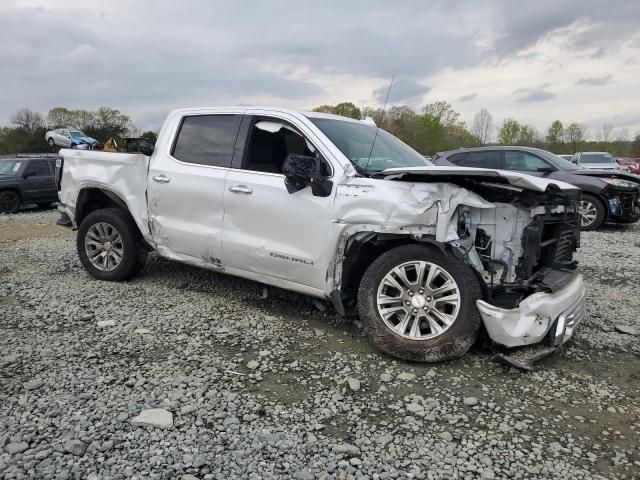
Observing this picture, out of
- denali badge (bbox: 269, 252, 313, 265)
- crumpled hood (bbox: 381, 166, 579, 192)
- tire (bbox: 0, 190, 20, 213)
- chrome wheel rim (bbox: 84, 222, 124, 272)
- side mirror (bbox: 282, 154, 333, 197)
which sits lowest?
tire (bbox: 0, 190, 20, 213)

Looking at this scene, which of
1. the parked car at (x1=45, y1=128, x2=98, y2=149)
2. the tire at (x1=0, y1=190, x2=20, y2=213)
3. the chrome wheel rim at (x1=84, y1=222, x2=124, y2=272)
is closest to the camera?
the chrome wheel rim at (x1=84, y1=222, x2=124, y2=272)

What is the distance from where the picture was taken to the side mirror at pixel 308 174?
3850mm

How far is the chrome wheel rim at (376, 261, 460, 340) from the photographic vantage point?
3459mm

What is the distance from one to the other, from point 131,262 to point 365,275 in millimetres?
2891

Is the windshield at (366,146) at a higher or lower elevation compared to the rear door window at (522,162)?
lower

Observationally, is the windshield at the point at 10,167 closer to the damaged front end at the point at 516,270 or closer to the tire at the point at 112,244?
the tire at the point at 112,244

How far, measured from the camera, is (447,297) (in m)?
3.45

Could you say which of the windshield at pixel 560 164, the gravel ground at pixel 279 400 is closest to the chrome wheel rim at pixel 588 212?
the windshield at pixel 560 164

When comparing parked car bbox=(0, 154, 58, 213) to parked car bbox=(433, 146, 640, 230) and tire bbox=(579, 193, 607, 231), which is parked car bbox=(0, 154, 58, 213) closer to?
parked car bbox=(433, 146, 640, 230)

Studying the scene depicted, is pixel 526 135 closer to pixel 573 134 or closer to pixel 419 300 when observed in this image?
pixel 573 134

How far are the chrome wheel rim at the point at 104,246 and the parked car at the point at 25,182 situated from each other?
10648mm

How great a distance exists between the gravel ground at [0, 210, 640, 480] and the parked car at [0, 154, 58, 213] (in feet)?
37.0

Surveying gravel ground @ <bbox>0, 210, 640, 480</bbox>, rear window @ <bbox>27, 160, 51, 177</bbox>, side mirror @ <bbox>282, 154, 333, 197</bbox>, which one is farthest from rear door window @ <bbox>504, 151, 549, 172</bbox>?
rear window @ <bbox>27, 160, 51, 177</bbox>

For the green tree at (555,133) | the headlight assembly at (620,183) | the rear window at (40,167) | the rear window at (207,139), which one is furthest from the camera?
the green tree at (555,133)
